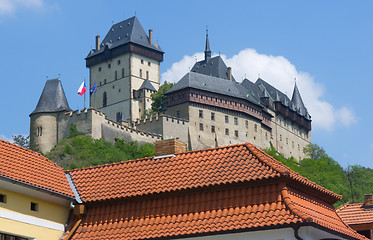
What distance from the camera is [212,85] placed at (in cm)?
9025

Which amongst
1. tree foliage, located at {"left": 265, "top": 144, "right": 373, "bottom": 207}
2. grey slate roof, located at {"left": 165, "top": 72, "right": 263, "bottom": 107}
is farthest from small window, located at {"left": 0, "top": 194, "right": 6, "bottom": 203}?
grey slate roof, located at {"left": 165, "top": 72, "right": 263, "bottom": 107}

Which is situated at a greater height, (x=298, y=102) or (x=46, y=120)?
(x=298, y=102)

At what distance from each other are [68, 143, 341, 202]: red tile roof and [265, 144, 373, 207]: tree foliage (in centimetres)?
4349

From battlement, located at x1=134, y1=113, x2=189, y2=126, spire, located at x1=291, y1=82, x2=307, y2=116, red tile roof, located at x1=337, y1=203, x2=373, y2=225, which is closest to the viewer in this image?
red tile roof, located at x1=337, y1=203, x2=373, y2=225

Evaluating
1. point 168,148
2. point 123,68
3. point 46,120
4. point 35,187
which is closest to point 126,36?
point 123,68

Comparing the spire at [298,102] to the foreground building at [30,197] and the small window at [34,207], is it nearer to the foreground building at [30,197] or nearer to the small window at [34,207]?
the foreground building at [30,197]

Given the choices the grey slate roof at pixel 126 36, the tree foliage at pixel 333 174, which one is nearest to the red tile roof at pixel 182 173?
the tree foliage at pixel 333 174

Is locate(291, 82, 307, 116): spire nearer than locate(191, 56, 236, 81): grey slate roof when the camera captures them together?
No

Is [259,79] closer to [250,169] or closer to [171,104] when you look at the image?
[171,104]

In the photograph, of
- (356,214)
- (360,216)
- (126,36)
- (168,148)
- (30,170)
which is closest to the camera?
(30,170)

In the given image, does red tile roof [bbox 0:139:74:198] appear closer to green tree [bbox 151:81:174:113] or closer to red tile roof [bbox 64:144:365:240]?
red tile roof [bbox 64:144:365:240]

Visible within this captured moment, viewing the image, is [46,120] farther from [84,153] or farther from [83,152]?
[84,153]

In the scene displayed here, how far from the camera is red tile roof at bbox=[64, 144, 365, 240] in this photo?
51.3 ft

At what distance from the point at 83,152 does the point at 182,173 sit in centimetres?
5474
